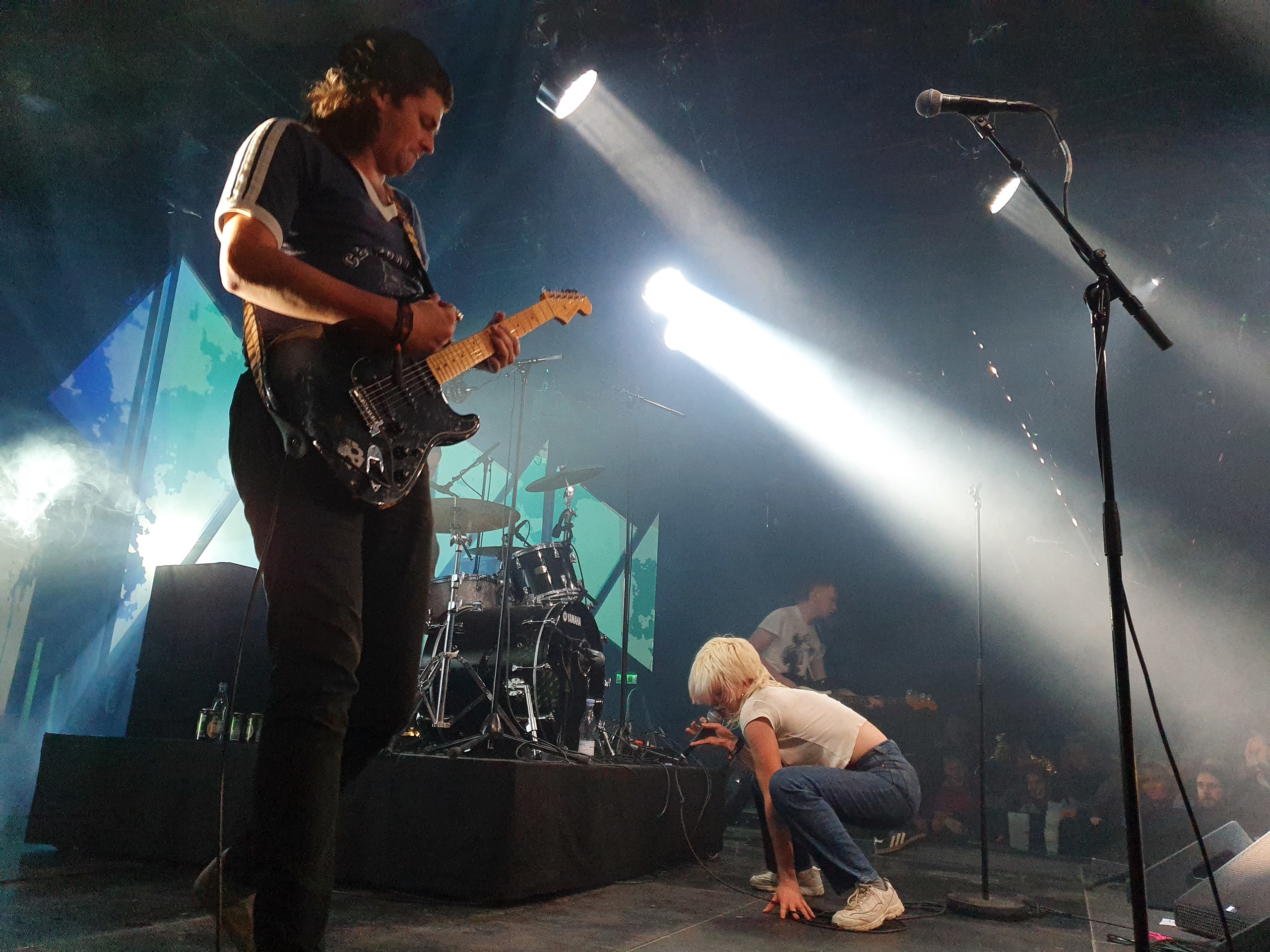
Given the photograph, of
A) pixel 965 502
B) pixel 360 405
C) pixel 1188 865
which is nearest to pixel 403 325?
pixel 360 405

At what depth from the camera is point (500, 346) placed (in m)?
1.84

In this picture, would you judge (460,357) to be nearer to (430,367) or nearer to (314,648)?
(430,367)

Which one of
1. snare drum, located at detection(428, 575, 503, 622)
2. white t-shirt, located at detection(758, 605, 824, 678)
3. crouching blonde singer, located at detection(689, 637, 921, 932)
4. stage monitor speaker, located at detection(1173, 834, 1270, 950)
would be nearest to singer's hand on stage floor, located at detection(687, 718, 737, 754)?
crouching blonde singer, located at detection(689, 637, 921, 932)

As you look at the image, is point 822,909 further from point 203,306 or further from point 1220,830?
point 203,306

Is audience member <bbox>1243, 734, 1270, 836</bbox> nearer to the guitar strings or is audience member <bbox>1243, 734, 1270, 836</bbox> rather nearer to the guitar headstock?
the guitar headstock

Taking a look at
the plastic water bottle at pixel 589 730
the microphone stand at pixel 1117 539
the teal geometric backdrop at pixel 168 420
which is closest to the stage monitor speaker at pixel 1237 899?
the microphone stand at pixel 1117 539

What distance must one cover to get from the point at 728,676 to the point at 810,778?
0.54 metres

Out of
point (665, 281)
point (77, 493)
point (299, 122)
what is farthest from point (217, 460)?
point (299, 122)

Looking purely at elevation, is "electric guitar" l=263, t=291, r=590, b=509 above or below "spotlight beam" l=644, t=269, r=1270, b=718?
below

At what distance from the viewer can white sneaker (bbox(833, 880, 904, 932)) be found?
2.78 m

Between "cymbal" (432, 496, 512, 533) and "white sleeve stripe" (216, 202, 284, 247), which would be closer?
"white sleeve stripe" (216, 202, 284, 247)

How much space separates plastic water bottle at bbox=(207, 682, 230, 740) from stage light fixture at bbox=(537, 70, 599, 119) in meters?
3.95

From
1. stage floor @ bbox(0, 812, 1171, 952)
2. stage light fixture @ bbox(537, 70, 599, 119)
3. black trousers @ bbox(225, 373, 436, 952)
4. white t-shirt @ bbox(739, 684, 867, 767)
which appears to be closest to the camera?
black trousers @ bbox(225, 373, 436, 952)

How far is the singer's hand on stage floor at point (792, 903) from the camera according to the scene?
2.90 m
